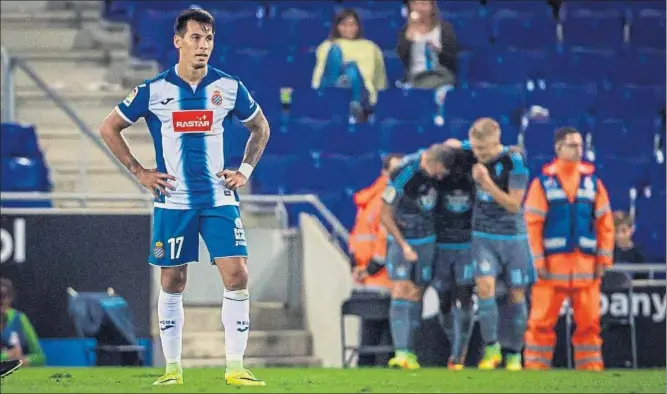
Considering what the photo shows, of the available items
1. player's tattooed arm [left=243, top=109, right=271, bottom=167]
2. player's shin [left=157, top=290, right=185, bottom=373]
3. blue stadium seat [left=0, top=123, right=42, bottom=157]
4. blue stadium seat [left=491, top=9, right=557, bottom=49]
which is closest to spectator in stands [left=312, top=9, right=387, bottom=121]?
blue stadium seat [left=491, top=9, right=557, bottom=49]

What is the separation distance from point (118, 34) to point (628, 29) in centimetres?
594

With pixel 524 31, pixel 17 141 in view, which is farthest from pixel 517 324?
pixel 524 31

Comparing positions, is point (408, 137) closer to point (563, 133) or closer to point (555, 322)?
point (563, 133)

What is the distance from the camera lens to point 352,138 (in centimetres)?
1481

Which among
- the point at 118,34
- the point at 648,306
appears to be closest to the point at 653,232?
the point at 648,306

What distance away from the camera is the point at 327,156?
Result: 14.7 m

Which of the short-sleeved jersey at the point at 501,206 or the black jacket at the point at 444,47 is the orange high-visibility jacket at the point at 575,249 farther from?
the black jacket at the point at 444,47

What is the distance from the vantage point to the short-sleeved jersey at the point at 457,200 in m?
11.4

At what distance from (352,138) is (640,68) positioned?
391 centimetres

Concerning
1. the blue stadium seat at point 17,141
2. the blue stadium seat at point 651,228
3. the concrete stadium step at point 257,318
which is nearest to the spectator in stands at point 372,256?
the concrete stadium step at point 257,318

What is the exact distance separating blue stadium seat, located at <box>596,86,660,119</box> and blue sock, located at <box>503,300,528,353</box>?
515cm

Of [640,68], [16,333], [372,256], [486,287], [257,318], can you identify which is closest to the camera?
[486,287]

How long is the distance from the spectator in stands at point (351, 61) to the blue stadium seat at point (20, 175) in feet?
11.4

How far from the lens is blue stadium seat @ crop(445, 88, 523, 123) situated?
15312 mm
